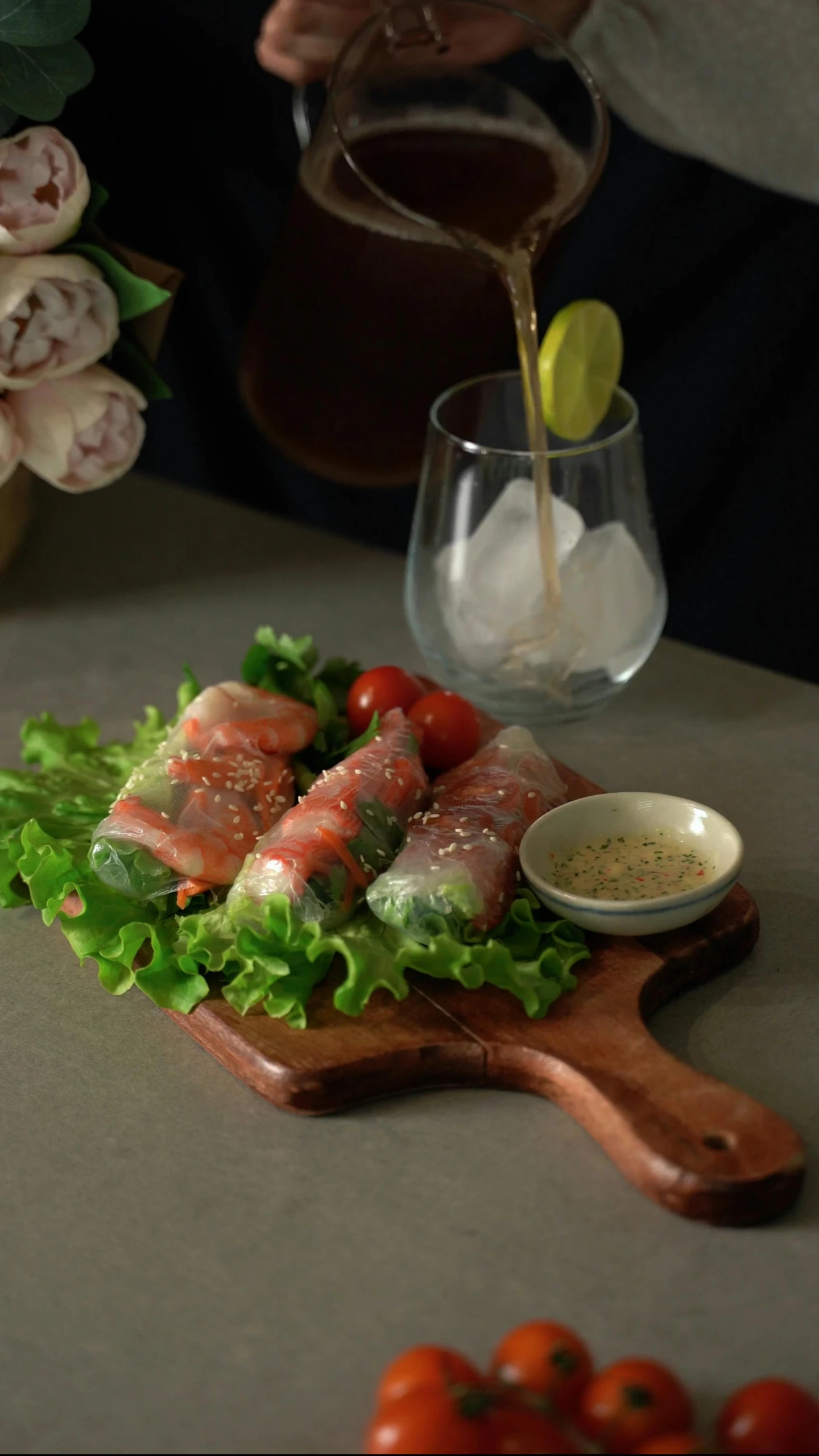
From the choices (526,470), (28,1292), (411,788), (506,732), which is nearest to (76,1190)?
(28,1292)

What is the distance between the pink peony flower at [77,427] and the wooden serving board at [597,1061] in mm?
795

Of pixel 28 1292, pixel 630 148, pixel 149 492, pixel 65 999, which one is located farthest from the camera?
pixel 149 492

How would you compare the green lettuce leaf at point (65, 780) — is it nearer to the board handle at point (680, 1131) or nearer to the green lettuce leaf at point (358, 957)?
the green lettuce leaf at point (358, 957)

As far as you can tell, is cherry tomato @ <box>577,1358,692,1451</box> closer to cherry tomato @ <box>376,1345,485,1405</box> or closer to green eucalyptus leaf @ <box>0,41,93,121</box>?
cherry tomato @ <box>376,1345,485,1405</box>

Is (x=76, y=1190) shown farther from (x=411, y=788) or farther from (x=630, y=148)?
(x=630, y=148)

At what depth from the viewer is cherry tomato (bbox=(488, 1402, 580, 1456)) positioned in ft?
2.44

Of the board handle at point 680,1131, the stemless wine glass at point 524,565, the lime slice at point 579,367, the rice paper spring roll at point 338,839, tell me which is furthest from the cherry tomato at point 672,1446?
the lime slice at point 579,367

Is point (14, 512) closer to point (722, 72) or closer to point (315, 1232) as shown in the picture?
point (722, 72)

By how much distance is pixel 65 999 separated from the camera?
4.05ft

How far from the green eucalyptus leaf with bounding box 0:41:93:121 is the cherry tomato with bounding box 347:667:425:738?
73cm

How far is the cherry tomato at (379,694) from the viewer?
1488mm

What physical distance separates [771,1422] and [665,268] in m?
1.76

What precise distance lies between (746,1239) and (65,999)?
1.95ft

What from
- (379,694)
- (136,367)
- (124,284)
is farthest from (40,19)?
(379,694)
